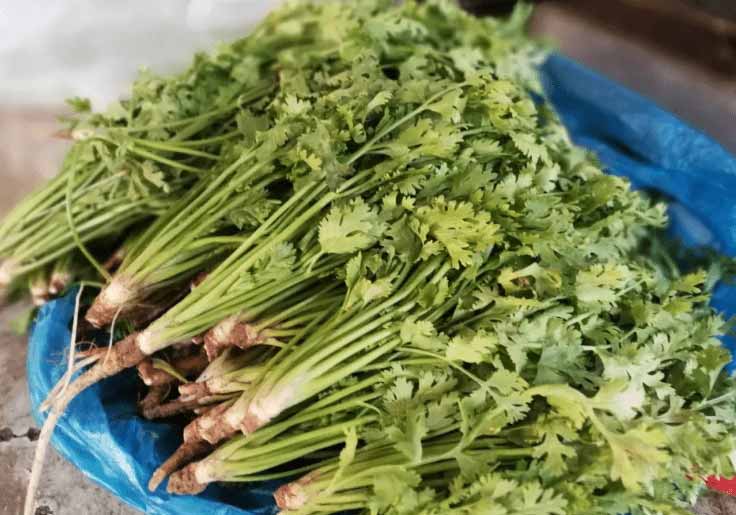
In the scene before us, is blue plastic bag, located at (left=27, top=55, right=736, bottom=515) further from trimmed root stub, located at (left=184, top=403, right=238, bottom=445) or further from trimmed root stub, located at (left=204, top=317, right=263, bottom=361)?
trimmed root stub, located at (left=204, top=317, right=263, bottom=361)

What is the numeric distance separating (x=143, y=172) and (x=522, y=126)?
0.73 metres

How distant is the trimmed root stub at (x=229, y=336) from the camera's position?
1056 mm

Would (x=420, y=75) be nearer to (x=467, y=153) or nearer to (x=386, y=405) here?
(x=467, y=153)

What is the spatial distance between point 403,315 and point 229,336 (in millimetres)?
289

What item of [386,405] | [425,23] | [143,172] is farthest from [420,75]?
[386,405]

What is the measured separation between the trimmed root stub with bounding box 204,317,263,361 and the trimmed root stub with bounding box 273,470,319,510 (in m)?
0.23

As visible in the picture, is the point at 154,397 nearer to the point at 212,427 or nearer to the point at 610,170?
the point at 212,427

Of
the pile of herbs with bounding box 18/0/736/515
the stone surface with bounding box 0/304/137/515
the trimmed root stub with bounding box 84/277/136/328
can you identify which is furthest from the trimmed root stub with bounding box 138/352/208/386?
the stone surface with bounding box 0/304/137/515

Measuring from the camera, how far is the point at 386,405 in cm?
97

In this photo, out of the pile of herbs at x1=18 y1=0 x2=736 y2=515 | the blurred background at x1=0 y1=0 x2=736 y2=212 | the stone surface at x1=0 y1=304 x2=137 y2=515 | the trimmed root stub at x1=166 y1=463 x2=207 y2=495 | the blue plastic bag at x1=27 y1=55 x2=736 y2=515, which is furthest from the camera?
A: the blurred background at x1=0 y1=0 x2=736 y2=212

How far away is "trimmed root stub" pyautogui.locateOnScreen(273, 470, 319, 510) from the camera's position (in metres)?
0.97

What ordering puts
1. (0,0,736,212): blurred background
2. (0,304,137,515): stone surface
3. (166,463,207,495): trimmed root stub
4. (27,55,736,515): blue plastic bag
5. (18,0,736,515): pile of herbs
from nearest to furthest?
1. (18,0,736,515): pile of herbs
2. (166,463,207,495): trimmed root stub
3. (27,55,736,515): blue plastic bag
4. (0,304,137,515): stone surface
5. (0,0,736,212): blurred background

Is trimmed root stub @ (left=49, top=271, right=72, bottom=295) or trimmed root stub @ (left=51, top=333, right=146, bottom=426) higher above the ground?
trimmed root stub @ (left=49, top=271, right=72, bottom=295)

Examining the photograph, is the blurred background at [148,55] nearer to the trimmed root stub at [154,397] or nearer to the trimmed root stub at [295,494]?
the trimmed root stub at [154,397]
